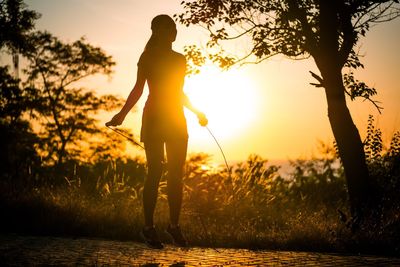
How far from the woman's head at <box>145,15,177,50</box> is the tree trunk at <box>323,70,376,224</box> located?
3.82 metres

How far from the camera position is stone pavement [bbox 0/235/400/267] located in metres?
4.42

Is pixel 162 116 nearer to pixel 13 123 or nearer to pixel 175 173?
pixel 175 173

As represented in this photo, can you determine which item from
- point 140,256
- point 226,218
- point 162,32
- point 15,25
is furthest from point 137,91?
point 15,25

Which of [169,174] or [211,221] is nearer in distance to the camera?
[169,174]

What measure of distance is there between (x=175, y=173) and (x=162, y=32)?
4.75 ft

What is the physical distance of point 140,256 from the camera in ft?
15.9

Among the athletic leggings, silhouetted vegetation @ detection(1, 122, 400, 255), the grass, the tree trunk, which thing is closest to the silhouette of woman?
the athletic leggings

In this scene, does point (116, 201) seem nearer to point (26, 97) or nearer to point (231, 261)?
point (231, 261)

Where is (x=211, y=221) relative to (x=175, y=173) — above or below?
below

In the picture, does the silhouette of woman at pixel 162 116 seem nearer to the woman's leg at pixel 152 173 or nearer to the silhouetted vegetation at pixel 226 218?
the woman's leg at pixel 152 173

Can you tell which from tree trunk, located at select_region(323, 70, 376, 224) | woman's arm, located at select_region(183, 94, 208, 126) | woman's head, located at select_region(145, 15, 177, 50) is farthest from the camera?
tree trunk, located at select_region(323, 70, 376, 224)

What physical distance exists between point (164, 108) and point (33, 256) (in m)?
1.85

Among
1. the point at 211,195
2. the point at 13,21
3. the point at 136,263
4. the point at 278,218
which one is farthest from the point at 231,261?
the point at 13,21

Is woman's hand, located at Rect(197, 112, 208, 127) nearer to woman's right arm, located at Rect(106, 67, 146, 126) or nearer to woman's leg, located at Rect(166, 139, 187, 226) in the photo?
woman's leg, located at Rect(166, 139, 187, 226)
